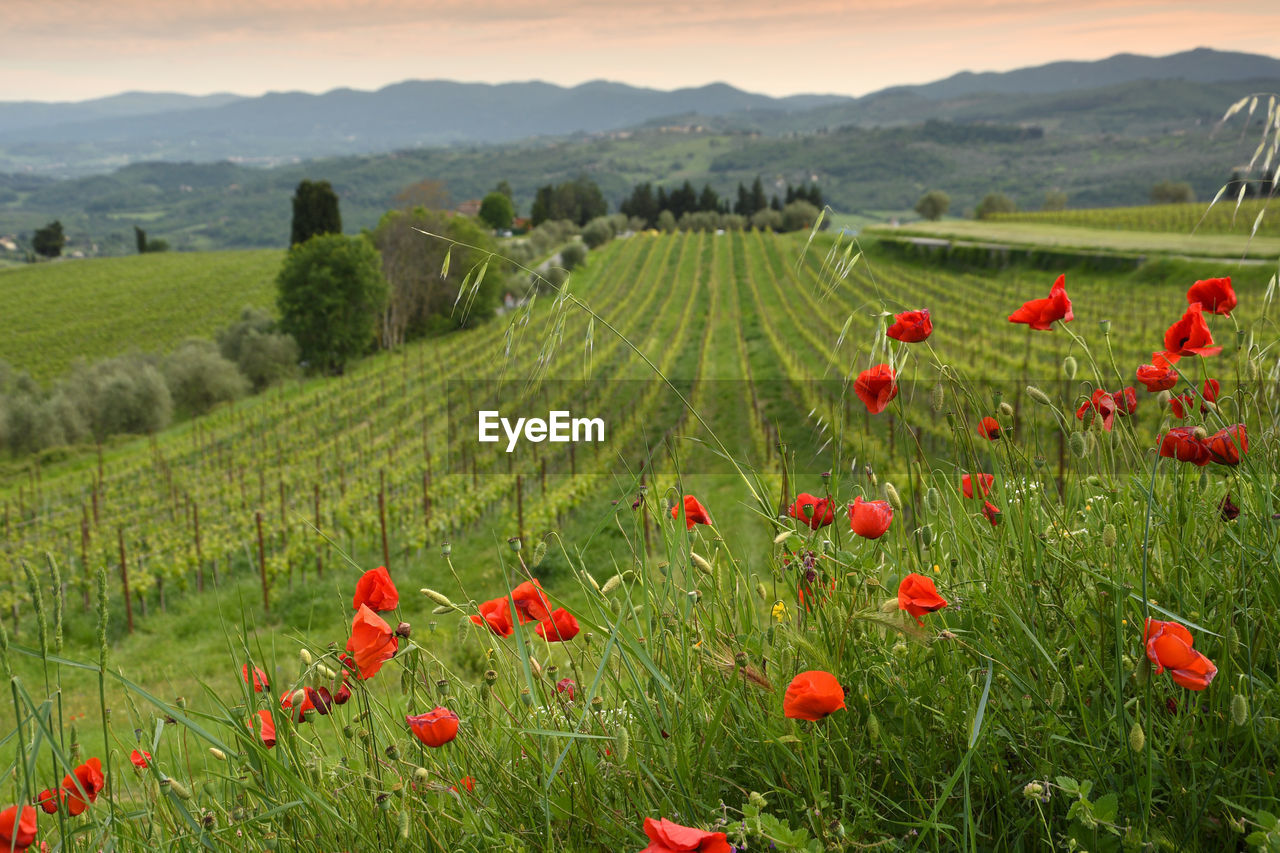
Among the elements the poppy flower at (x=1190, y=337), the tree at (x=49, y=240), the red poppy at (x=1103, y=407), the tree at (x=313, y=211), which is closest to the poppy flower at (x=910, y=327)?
the red poppy at (x=1103, y=407)

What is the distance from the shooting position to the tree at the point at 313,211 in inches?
1901

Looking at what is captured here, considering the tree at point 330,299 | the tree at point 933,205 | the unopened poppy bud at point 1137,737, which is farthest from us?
the tree at point 933,205

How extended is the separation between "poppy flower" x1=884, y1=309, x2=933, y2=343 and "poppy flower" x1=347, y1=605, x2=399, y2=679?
1.17 metres

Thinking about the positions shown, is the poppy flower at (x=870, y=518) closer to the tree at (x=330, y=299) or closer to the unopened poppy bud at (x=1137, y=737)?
the unopened poppy bud at (x=1137, y=737)

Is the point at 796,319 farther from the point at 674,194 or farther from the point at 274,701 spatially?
the point at 674,194

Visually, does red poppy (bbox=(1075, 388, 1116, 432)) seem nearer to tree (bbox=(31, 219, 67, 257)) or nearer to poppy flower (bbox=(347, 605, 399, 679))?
poppy flower (bbox=(347, 605, 399, 679))

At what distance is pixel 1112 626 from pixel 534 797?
125 cm

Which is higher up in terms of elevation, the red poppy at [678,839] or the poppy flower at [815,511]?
the poppy flower at [815,511]

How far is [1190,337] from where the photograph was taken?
80.4 inches

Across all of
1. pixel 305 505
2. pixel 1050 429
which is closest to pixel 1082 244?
pixel 1050 429

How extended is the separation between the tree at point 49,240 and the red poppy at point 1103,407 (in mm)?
99168

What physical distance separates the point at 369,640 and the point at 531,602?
0.40m

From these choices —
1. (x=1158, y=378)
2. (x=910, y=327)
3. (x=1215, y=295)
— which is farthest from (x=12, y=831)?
(x=1215, y=295)

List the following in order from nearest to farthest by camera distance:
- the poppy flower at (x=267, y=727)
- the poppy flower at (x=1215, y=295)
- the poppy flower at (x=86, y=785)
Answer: the poppy flower at (x=86, y=785) → the poppy flower at (x=267, y=727) → the poppy flower at (x=1215, y=295)
